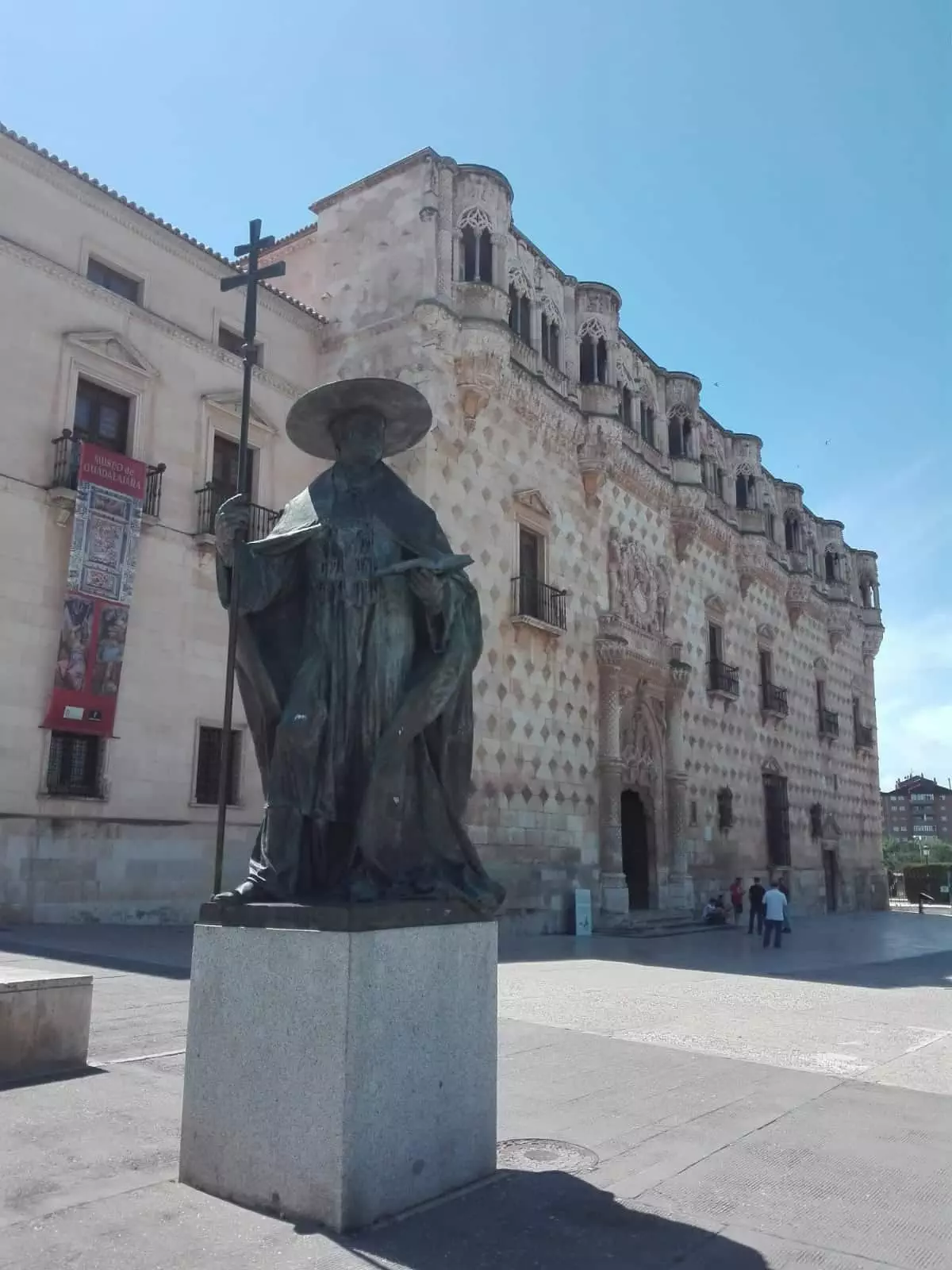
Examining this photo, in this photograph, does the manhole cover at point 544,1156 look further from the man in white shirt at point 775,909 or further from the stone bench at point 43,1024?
the man in white shirt at point 775,909

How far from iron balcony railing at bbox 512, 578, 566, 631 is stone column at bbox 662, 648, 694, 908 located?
481cm

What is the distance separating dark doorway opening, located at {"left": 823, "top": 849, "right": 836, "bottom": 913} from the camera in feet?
108

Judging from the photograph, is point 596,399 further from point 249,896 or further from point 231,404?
point 249,896

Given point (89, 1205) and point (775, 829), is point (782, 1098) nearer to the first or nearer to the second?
point (89, 1205)

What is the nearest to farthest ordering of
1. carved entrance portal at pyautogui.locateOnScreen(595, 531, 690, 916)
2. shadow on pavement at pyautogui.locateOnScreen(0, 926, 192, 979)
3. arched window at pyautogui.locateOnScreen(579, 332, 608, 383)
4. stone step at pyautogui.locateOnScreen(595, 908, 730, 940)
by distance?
shadow on pavement at pyautogui.locateOnScreen(0, 926, 192, 979) → stone step at pyautogui.locateOnScreen(595, 908, 730, 940) → carved entrance portal at pyautogui.locateOnScreen(595, 531, 690, 916) → arched window at pyautogui.locateOnScreen(579, 332, 608, 383)

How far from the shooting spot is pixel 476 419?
18547 mm

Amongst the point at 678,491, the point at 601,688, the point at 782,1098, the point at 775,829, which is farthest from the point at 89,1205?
the point at 775,829

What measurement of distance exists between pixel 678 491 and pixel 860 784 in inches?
695

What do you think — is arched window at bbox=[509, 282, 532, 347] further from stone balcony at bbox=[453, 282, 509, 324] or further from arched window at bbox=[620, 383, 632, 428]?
arched window at bbox=[620, 383, 632, 428]

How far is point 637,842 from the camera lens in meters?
22.9

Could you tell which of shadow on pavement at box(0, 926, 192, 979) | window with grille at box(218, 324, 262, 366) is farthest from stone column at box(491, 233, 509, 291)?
shadow on pavement at box(0, 926, 192, 979)

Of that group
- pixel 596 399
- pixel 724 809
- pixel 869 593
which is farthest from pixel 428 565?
pixel 869 593

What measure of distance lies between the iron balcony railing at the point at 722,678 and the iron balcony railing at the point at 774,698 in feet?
9.54

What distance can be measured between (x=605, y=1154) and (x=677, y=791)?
19.6 m
